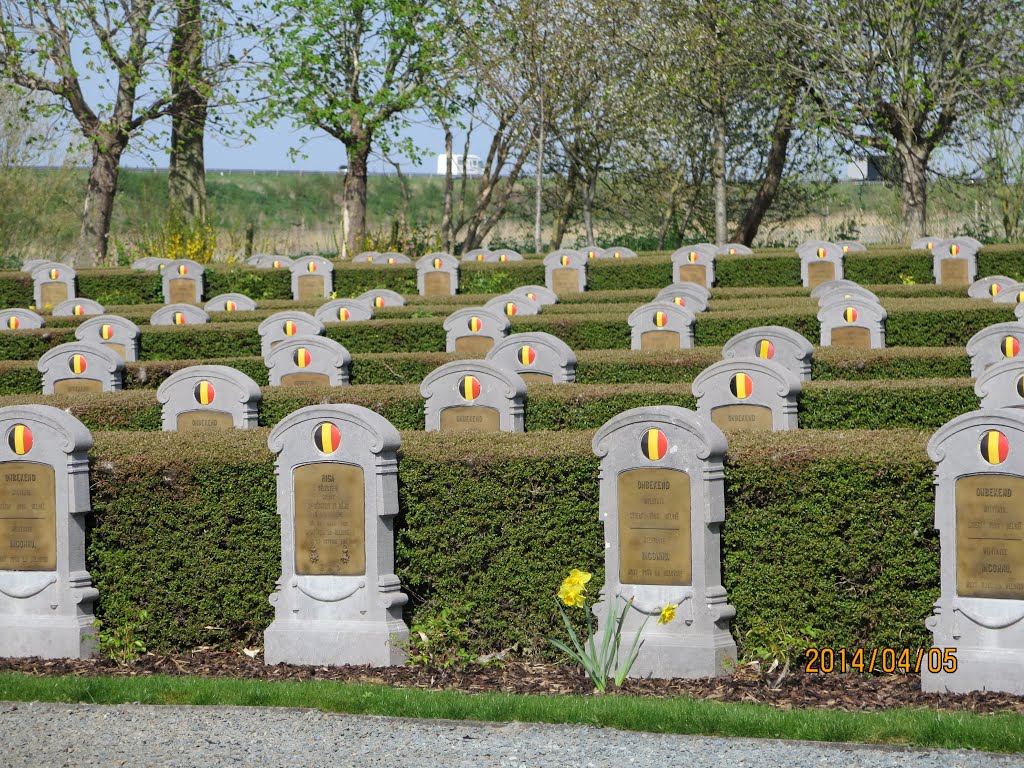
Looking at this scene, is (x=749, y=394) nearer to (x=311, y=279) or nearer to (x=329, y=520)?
(x=329, y=520)

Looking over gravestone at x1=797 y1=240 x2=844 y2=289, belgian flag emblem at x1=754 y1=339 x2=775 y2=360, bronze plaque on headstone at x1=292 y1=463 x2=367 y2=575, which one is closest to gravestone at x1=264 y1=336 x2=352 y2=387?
belgian flag emblem at x1=754 y1=339 x2=775 y2=360

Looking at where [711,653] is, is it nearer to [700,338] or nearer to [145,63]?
[700,338]

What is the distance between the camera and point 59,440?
27.6ft

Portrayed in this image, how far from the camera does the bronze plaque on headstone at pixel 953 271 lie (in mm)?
25578

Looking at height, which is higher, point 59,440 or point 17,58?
point 17,58

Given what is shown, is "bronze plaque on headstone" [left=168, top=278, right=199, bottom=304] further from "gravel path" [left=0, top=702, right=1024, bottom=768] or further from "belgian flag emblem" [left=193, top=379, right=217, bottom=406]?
"gravel path" [left=0, top=702, right=1024, bottom=768]

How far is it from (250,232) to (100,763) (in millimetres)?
31136

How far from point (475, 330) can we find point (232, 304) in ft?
23.9

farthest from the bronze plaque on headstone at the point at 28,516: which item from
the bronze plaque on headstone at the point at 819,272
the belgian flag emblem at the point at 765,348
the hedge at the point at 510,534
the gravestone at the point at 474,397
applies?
the bronze plaque on headstone at the point at 819,272

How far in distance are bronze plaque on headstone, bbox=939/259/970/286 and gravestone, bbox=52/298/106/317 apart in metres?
15.6

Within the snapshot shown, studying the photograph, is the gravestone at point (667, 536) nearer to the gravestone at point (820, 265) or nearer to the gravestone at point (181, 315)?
the gravestone at point (181, 315)

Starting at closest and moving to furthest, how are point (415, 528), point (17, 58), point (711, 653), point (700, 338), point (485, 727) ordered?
point (485, 727)
point (711, 653)
point (415, 528)
point (700, 338)
point (17, 58)

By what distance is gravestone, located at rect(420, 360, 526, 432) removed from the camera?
1197cm

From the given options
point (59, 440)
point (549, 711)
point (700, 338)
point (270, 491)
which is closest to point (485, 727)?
point (549, 711)
